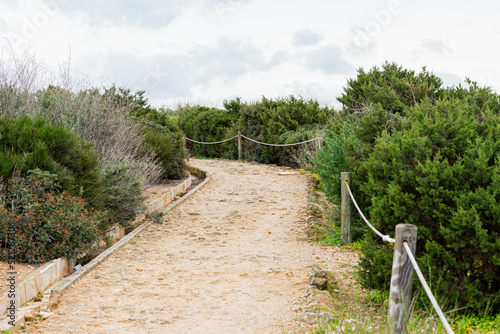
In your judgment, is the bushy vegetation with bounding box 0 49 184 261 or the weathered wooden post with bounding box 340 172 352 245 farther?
the weathered wooden post with bounding box 340 172 352 245

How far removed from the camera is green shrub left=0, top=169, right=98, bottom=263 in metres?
5.78

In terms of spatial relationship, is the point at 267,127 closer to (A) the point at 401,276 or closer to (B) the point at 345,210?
(B) the point at 345,210

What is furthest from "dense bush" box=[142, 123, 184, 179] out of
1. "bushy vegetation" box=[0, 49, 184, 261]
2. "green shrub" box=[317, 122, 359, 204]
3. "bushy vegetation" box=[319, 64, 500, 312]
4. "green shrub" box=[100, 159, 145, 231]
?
"bushy vegetation" box=[319, 64, 500, 312]

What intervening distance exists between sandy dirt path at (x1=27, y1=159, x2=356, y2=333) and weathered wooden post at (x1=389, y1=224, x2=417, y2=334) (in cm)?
95

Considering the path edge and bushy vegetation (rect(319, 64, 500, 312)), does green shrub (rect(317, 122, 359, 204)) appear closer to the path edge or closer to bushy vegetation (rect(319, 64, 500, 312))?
bushy vegetation (rect(319, 64, 500, 312))

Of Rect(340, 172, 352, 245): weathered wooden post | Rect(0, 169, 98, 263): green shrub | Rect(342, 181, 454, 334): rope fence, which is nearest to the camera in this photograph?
Rect(342, 181, 454, 334): rope fence

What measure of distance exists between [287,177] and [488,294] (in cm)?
1086

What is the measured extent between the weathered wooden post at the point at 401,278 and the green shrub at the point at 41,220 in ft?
13.6

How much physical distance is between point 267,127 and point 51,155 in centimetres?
1339

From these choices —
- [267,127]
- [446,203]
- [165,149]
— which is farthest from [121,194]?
[267,127]

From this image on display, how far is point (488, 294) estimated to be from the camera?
4523mm

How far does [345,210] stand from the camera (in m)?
7.73

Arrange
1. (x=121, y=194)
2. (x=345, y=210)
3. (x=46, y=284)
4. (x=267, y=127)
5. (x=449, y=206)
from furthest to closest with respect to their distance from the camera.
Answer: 1. (x=267, y=127)
2. (x=121, y=194)
3. (x=345, y=210)
4. (x=46, y=284)
5. (x=449, y=206)

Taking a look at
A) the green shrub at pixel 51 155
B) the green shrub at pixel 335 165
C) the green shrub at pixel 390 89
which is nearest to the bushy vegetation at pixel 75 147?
the green shrub at pixel 51 155
